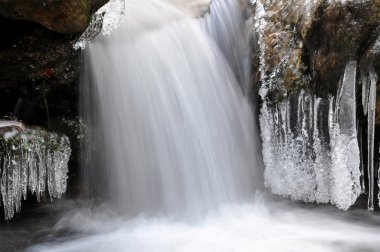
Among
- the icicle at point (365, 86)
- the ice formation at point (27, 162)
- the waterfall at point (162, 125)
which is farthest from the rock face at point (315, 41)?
the ice formation at point (27, 162)

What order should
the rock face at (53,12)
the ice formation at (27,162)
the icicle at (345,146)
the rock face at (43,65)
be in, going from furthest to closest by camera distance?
the icicle at (345,146), the ice formation at (27,162), the rock face at (43,65), the rock face at (53,12)

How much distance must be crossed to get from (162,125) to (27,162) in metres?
1.95

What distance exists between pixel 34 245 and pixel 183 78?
299 cm

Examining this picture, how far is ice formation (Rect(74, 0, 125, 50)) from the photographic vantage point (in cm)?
429

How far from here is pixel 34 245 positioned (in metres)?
4.37

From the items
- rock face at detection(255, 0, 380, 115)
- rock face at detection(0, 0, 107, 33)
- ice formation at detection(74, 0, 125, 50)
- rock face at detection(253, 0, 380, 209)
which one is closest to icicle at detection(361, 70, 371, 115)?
rock face at detection(253, 0, 380, 209)

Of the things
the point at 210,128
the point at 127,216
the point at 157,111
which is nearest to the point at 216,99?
the point at 210,128

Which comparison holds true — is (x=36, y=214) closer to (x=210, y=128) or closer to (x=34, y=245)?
(x=34, y=245)

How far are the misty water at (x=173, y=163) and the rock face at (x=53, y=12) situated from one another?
1.11 metres

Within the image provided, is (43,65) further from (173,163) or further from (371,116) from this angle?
(371,116)

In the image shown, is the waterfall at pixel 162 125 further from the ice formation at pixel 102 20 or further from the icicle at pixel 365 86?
the icicle at pixel 365 86

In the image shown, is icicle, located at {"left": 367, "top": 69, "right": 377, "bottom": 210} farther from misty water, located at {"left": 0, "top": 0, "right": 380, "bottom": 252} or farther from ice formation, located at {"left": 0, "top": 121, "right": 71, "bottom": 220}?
ice formation, located at {"left": 0, "top": 121, "right": 71, "bottom": 220}

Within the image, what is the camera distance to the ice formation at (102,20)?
4286 millimetres

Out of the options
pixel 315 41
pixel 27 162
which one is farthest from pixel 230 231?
pixel 315 41
